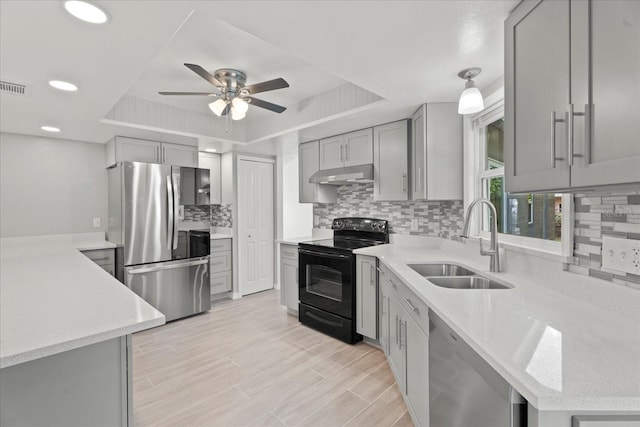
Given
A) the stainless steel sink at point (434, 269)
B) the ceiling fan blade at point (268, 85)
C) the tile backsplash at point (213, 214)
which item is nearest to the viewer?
the ceiling fan blade at point (268, 85)

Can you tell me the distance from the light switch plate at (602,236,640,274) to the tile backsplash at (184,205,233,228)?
12.3 feet

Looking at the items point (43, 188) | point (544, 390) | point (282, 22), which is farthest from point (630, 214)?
point (43, 188)

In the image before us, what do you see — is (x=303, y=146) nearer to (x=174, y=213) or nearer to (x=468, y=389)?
(x=174, y=213)

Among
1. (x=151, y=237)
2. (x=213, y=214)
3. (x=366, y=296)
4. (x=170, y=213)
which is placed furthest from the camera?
(x=213, y=214)

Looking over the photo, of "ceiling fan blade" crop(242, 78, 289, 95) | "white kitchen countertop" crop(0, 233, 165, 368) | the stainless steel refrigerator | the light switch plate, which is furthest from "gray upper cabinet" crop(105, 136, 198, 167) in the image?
the light switch plate

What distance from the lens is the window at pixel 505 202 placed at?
1.71 m

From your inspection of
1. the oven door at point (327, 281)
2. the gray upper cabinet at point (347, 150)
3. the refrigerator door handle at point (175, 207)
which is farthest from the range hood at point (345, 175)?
the refrigerator door handle at point (175, 207)

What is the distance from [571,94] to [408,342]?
1467 millimetres

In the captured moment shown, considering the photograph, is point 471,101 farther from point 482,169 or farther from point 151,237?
point 151,237

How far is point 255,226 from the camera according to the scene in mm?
4660

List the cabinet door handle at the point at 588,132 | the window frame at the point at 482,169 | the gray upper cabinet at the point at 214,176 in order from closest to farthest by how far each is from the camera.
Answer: the cabinet door handle at the point at 588,132 < the window frame at the point at 482,169 < the gray upper cabinet at the point at 214,176

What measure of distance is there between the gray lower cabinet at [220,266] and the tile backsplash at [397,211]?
4.49 feet

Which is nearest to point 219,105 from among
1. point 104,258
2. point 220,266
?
point 104,258

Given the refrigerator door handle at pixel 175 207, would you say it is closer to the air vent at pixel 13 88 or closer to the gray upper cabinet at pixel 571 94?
the air vent at pixel 13 88
